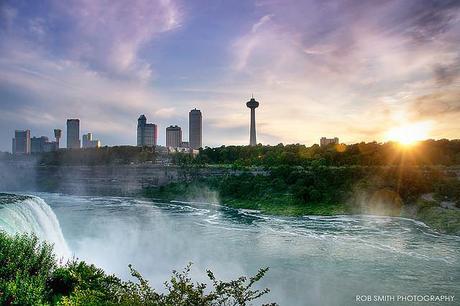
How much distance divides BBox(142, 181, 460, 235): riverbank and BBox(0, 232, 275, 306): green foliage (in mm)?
35040

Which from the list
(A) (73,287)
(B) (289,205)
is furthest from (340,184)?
(A) (73,287)

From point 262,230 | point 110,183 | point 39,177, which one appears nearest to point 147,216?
point 262,230

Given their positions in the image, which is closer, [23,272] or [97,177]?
[23,272]

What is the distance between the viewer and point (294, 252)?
30734 mm

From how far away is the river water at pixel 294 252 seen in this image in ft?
72.6

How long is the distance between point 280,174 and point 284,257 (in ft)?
154

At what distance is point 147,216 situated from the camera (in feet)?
178

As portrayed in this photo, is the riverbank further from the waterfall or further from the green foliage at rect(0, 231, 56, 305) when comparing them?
the green foliage at rect(0, 231, 56, 305)

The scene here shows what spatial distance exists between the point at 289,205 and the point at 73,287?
5171cm

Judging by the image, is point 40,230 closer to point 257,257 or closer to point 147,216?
point 257,257

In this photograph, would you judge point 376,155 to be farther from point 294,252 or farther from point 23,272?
point 23,272

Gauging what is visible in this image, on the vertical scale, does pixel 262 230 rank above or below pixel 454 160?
below

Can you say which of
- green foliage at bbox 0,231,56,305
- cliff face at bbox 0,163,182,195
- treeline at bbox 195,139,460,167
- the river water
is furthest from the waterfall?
cliff face at bbox 0,163,182,195

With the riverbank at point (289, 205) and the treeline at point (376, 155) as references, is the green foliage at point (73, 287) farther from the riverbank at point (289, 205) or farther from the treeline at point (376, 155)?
the treeline at point (376, 155)
